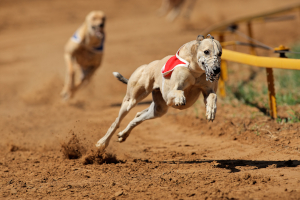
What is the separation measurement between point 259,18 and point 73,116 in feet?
16.1

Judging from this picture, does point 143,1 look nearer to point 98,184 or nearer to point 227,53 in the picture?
point 227,53

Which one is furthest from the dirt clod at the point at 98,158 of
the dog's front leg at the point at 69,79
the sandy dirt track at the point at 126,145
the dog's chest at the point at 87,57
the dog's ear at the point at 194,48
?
the dog's chest at the point at 87,57

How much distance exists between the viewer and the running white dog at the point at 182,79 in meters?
3.76

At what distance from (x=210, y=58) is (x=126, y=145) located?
103 inches

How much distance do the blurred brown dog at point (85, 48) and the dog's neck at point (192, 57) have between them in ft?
15.9

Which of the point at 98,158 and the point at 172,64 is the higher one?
the point at 172,64

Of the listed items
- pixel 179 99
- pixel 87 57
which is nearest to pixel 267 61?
pixel 179 99

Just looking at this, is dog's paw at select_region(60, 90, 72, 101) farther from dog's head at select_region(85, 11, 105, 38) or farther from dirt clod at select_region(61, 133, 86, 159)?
dirt clod at select_region(61, 133, 86, 159)

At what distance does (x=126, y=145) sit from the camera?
583 centimetres

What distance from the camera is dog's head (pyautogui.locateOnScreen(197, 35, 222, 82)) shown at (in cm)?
364

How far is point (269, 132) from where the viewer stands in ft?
17.4

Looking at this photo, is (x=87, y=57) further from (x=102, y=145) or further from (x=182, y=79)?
(x=182, y=79)

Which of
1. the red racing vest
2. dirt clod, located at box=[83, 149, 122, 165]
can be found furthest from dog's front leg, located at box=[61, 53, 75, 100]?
the red racing vest

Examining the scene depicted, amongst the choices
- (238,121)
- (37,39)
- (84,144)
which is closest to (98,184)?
(84,144)
